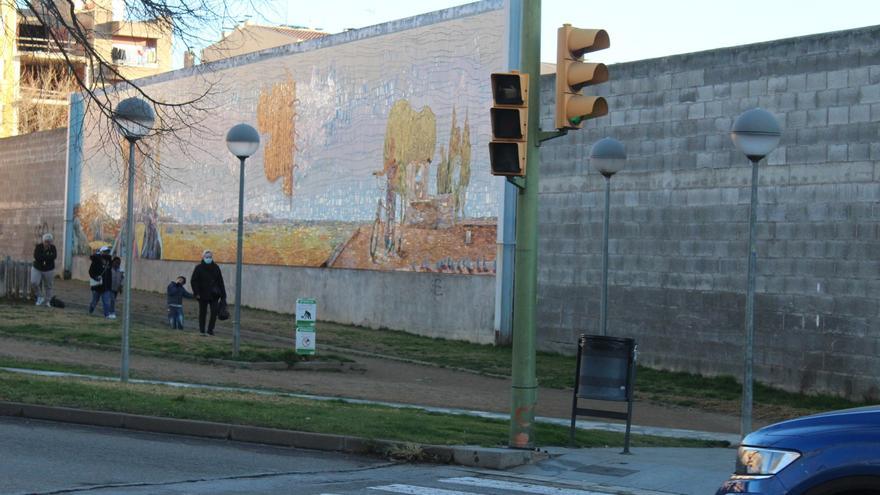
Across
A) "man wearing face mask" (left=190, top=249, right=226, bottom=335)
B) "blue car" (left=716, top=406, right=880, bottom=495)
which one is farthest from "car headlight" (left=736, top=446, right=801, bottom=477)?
"man wearing face mask" (left=190, top=249, right=226, bottom=335)

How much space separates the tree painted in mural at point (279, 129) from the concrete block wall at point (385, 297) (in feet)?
8.69

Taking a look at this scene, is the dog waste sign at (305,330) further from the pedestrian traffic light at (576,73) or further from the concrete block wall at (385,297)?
the pedestrian traffic light at (576,73)

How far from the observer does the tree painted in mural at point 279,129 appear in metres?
36.5

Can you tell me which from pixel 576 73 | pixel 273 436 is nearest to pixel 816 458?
pixel 576 73

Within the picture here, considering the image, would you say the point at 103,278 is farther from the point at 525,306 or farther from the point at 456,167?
the point at 525,306

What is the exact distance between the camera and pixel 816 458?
257 inches

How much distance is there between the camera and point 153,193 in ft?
144

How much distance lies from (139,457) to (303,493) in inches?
87.1

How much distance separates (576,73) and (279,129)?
2571cm

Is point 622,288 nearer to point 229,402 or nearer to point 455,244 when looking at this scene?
point 455,244

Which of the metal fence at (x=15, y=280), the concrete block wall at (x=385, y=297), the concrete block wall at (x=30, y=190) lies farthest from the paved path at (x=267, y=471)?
the concrete block wall at (x=30, y=190)

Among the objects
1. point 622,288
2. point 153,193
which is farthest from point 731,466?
point 153,193

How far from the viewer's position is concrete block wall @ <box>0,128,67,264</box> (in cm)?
4909

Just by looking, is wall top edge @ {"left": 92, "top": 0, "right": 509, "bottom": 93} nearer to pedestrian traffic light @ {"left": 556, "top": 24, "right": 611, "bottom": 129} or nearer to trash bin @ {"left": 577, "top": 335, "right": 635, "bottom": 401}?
trash bin @ {"left": 577, "top": 335, "right": 635, "bottom": 401}
